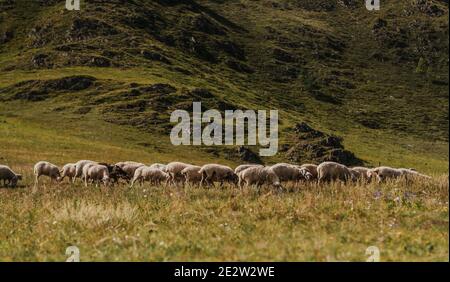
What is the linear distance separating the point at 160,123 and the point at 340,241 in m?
89.9

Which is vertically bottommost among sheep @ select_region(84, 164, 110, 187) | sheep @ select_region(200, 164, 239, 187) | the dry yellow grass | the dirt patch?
the dirt patch

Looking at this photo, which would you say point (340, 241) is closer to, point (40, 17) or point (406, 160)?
point (406, 160)

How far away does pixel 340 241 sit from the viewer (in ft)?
32.9

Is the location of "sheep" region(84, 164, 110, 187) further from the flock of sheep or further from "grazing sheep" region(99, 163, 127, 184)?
"grazing sheep" region(99, 163, 127, 184)

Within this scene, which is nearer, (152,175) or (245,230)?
(245,230)

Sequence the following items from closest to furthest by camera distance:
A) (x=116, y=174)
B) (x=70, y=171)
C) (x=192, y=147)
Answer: (x=116, y=174), (x=70, y=171), (x=192, y=147)

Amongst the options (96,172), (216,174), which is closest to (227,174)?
(216,174)

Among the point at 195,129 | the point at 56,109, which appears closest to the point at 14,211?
the point at 195,129

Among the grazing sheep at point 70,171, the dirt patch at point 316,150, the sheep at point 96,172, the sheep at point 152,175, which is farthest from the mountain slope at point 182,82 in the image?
the sheep at point 152,175

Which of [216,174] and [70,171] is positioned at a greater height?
[216,174]

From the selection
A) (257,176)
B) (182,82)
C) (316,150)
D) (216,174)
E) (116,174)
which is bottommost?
(316,150)

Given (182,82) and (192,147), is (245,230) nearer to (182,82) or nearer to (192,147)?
(192,147)

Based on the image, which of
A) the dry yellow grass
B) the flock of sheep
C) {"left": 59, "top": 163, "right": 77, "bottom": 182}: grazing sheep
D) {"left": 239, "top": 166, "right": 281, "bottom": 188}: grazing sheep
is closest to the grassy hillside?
the dry yellow grass

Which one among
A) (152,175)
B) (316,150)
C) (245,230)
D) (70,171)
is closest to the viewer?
(245,230)
